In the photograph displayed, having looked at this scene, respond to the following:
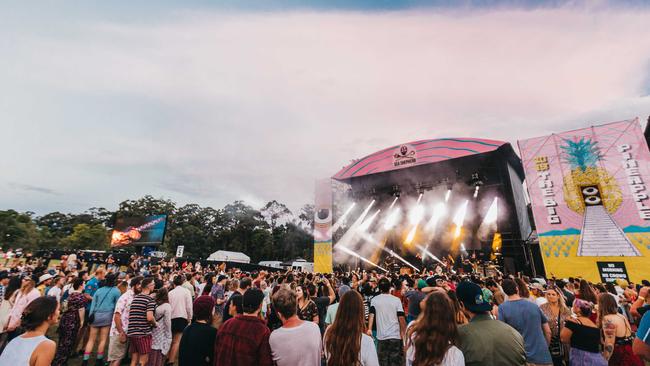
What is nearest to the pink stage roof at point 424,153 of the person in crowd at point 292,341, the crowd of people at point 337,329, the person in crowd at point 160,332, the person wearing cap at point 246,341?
the crowd of people at point 337,329

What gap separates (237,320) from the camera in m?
2.69

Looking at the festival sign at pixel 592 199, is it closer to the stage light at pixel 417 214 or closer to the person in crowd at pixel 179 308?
the stage light at pixel 417 214

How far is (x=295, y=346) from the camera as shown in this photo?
2479 millimetres

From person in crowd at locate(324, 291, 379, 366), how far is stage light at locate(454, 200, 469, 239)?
23401 mm

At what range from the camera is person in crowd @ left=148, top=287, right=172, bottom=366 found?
4777 millimetres

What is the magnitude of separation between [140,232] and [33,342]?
114 feet

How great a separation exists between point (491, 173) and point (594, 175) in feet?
22.8

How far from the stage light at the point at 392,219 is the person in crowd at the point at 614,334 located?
22.2 metres

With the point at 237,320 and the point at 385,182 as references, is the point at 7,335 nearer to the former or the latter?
the point at 237,320

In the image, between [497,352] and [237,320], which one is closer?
[497,352]

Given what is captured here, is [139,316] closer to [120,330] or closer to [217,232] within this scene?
[120,330]

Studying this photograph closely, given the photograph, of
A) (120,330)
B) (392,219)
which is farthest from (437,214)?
(120,330)

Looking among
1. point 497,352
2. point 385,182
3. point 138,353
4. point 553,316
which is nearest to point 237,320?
point 497,352

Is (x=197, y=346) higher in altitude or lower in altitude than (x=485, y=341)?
lower
